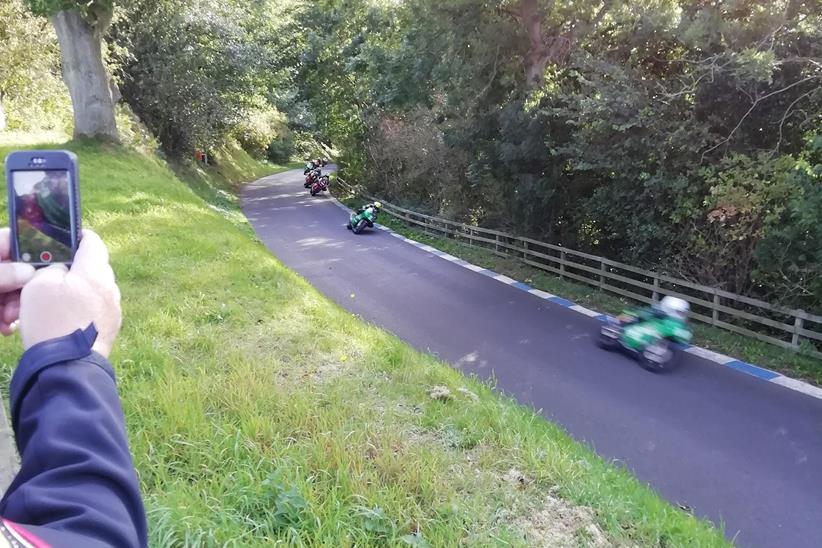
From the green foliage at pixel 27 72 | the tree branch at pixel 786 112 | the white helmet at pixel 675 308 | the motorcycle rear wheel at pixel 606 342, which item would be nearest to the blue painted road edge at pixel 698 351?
the white helmet at pixel 675 308

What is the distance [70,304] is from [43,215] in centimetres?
53

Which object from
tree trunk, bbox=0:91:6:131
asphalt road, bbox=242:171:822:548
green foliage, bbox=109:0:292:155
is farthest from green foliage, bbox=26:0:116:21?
asphalt road, bbox=242:171:822:548

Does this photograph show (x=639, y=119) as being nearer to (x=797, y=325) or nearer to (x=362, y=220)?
(x=797, y=325)

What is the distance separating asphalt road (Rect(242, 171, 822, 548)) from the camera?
5.94 m

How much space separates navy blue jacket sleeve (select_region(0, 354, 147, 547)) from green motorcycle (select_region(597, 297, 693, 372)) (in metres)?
8.83

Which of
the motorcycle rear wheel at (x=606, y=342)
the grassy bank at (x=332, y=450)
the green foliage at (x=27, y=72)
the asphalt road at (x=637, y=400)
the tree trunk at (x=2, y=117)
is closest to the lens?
the grassy bank at (x=332, y=450)

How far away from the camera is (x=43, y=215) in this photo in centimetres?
176

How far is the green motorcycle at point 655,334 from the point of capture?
9.09 meters

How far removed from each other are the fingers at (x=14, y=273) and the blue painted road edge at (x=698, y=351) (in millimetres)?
9519

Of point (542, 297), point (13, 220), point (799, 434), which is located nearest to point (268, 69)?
point (542, 297)

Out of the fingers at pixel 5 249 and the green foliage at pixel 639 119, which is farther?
the green foliage at pixel 639 119

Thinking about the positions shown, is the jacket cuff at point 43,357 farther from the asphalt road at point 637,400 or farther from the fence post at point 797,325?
the fence post at point 797,325

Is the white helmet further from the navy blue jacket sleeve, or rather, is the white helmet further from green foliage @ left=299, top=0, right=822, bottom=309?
the navy blue jacket sleeve

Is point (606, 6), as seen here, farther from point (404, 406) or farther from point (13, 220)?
point (13, 220)
